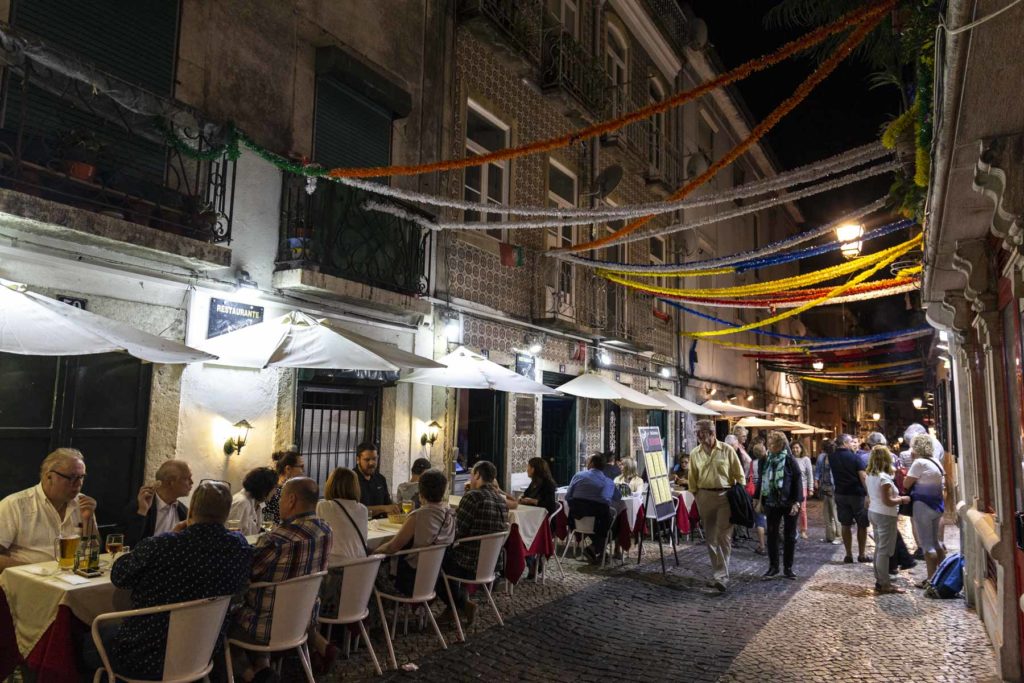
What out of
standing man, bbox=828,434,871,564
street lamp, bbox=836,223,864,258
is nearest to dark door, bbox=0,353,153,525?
street lamp, bbox=836,223,864,258

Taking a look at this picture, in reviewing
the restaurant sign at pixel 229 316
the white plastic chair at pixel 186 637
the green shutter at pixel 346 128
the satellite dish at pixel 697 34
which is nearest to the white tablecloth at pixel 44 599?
the white plastic chair at pixel 186 637

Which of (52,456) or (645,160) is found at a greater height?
(645,160)

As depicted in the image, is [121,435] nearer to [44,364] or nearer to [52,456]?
[44,364]

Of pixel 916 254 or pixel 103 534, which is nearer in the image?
pixel 103 534

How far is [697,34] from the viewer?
18.8 m

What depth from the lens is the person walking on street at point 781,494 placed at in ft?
30.0

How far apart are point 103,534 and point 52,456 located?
189 cm

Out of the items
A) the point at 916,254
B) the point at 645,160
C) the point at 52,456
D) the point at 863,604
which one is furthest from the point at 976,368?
the point at 645,160

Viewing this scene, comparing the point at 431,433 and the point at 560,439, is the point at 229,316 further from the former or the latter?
the point at 560,439

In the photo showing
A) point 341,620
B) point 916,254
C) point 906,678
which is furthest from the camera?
point 916,254

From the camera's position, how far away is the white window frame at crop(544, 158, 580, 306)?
12.9 meters

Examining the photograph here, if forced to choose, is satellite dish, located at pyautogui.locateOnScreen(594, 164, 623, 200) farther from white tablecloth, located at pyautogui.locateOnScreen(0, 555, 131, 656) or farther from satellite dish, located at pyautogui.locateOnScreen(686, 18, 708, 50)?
white tablecloth, located at pyautogui.locateOnScreen(0, 555, 131, 656)

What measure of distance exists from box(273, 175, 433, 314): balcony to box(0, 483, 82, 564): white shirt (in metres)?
3.58

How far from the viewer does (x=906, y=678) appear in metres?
5.62
